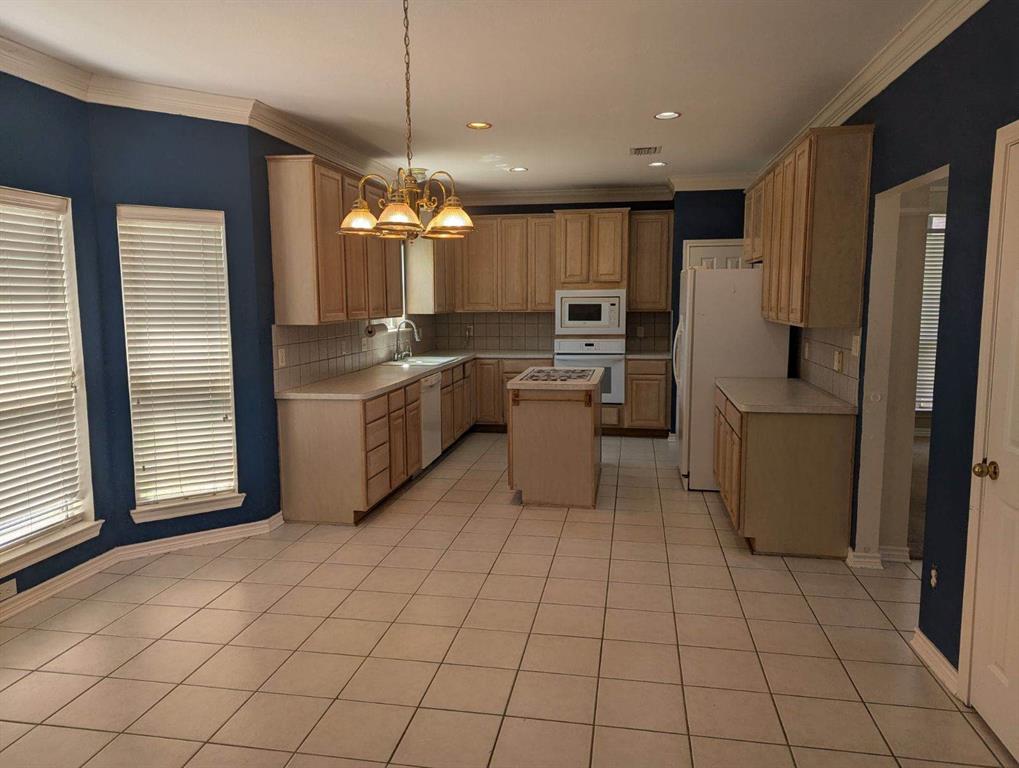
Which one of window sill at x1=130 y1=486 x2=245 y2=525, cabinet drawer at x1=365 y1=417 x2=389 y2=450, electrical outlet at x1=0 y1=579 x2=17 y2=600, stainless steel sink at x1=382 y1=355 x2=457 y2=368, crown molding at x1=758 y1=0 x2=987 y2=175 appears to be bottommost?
electrical outlet at x1=0 y1=579 x2=17 y2=600

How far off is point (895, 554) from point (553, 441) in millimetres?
2188

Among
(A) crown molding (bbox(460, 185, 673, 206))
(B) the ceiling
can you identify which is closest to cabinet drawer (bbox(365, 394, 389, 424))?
(B) the ceiling

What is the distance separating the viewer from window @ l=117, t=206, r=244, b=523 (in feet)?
12.5

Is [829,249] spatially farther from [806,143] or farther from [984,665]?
[984,665]

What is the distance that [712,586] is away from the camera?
→ 349 centimetres

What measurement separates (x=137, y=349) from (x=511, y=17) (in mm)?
2716

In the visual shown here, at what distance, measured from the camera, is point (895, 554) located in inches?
151

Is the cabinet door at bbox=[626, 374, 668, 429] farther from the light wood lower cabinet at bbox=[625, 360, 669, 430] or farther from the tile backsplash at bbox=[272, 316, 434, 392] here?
the tile backsplash at bbox=[272, 316, 434, 392]

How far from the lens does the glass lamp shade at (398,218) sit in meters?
2.71

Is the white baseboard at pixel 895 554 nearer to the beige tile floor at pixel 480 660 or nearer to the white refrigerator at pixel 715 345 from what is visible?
the beige tile floor at pixel 480 660

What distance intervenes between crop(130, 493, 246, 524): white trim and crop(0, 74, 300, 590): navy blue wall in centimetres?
4

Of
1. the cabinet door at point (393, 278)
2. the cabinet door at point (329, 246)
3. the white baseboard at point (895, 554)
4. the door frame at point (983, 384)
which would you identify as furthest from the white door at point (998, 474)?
the cabinet door at point (393, 278)

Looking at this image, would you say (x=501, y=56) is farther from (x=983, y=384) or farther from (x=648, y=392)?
(x=648, y=392)

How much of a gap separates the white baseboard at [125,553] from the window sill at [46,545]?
14 cm
